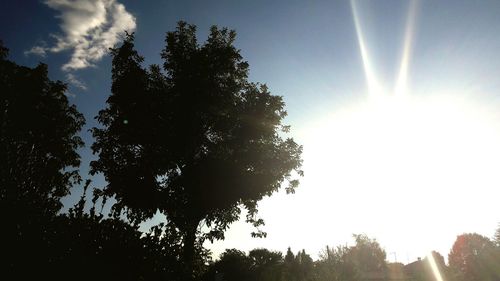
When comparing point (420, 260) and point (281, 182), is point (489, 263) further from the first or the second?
point (281, 182)

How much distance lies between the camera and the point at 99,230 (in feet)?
24.3

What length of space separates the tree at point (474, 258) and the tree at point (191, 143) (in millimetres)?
70594

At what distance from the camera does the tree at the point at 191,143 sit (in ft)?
74.2

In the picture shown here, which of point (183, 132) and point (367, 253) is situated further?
point (367, 253)

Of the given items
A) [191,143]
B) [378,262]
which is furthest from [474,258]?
[191,143]

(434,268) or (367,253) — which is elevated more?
(367,253)

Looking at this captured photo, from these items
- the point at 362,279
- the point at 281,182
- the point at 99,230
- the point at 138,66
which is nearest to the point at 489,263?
the point at 362,279

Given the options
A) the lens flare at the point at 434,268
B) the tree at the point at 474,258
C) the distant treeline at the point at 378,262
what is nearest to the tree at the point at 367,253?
the distant treeline at the point at 378,262

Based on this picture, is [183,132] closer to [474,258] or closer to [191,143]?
[191,143]

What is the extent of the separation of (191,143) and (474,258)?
85926mm

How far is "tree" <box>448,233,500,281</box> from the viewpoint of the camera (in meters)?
70.2

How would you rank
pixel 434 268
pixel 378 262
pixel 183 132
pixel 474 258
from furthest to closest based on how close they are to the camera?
pixel 378 262
pixel 434 268
pixel 474 258
pixel 183 132

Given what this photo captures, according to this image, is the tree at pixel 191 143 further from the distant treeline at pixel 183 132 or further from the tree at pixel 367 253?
the tree at pixel 367 253

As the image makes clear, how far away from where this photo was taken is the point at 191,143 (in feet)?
78.8
